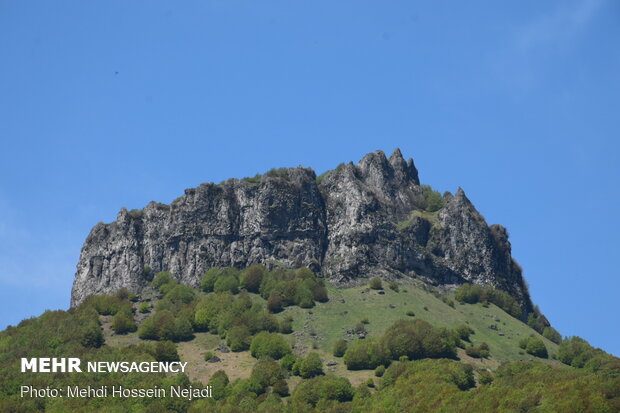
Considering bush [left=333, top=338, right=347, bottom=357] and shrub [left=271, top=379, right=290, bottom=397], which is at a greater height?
bush [left=333, top=338, right=347, bottom=357]

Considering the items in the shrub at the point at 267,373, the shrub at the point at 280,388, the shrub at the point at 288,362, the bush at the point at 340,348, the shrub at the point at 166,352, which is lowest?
the shrub at the point at 280,388

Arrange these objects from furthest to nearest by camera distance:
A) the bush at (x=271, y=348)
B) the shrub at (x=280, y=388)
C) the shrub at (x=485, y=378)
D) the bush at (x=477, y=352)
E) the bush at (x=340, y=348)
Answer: the bush at (x=271, y=348) → the bush at (x=340, y=348) → the bush at (x=477, y=352) → the shrub at (x=280, y=388) → the shrub at (x=485, y=378)

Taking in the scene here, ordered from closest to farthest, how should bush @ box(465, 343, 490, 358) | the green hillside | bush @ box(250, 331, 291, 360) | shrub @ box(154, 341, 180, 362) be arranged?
the green hillside → bush @ box(465, 343, 490, 358) → shrub @ box(154, 341, 180, 362) → bush @ box(250, 331, 291, 360)

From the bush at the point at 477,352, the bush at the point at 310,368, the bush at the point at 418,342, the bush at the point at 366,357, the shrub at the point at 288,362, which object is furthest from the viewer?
the bush at the point at 477,352

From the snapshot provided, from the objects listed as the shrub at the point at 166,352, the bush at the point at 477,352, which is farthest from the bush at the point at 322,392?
the shrub at the point at 166,352

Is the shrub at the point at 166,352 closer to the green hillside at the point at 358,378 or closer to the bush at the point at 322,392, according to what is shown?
the green hillside at the point at 358,378

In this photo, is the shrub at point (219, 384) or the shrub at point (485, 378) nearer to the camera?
the shrub at point (485, 378)

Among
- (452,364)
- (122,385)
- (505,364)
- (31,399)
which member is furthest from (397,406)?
(31,399)

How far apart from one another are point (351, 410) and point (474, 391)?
70.9ft

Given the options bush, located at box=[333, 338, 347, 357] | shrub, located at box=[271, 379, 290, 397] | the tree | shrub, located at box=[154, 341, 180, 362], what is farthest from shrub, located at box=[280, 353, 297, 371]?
shrub, located at box=[154, 341, 180, 362]

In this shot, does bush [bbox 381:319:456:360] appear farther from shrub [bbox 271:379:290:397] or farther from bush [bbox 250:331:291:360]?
shrub [bbox 271:379:290:397]

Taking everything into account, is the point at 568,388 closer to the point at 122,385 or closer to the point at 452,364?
the point at 452,364

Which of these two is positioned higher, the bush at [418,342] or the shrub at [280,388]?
the bush at [418,342]

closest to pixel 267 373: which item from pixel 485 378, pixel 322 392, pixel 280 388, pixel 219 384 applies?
pixel 280 388
